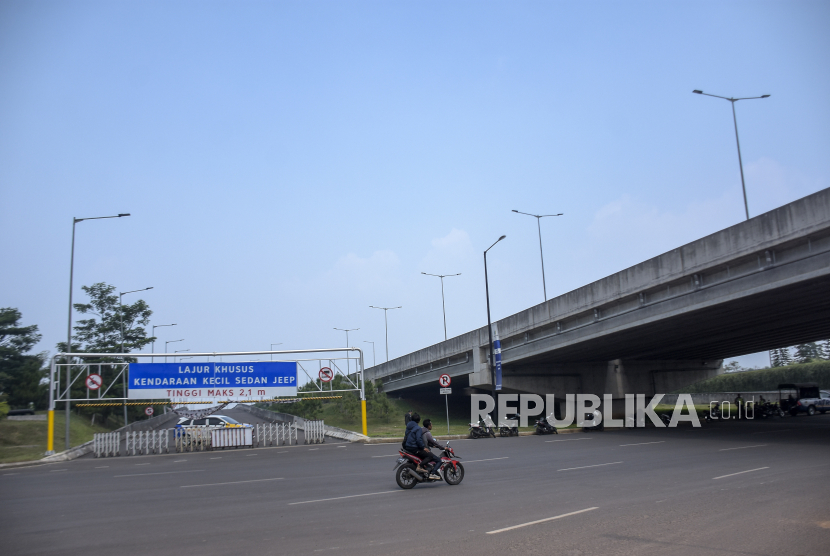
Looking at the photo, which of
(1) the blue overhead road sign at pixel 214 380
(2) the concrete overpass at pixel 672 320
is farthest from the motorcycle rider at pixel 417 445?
(1) the blue overhead road sign at pixel 214 380

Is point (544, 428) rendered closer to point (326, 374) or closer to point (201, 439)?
point (326, 374)

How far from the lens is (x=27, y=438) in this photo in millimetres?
32156

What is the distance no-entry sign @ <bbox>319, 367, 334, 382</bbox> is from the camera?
31859 mm

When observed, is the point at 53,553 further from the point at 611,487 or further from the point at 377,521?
the point at 611,487

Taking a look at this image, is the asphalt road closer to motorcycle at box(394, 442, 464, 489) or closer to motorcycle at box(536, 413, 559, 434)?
motorcycle at box(394, 442, 464, 489)

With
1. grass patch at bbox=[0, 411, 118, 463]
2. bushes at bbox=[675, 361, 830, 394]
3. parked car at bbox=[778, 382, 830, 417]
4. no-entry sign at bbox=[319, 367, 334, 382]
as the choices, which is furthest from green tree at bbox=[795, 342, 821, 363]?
grass patch at bbox=[0, 411, 118, 463]

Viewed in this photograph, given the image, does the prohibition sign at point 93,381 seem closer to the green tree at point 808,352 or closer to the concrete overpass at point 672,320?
the concrete overpass at point 672,320

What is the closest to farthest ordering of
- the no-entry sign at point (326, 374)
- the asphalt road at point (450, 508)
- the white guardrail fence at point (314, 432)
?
the asphalt road at point (450, 508), the white guardrail fence at point (314, 432), the no-entry sign at point (326, 374)

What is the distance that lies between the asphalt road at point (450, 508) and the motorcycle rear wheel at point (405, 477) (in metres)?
0.21

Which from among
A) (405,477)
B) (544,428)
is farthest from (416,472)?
(544,428)

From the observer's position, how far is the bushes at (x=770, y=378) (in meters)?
65.4

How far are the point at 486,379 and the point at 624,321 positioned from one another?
1478 cm

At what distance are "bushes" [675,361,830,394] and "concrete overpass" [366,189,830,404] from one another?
22.0 meters

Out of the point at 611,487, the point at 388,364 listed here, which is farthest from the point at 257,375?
the point at 388,364
